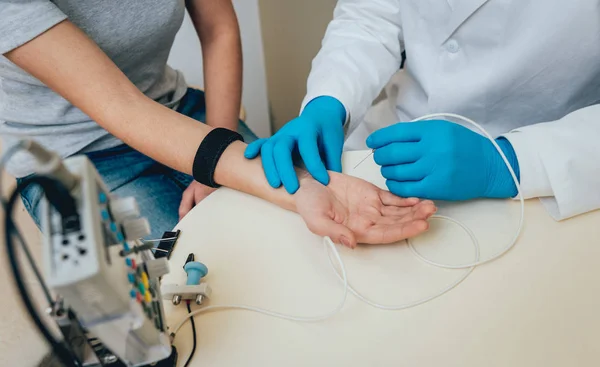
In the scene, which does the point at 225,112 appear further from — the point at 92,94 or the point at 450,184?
the point at 450,184

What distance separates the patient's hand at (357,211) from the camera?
640 mm

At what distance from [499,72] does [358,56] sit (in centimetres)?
28

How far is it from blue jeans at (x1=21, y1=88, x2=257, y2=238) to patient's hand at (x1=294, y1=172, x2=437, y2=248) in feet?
1.27

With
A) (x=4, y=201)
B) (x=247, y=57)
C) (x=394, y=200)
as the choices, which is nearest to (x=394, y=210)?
(x=394, y=200)

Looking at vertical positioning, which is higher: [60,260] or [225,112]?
[60,260]

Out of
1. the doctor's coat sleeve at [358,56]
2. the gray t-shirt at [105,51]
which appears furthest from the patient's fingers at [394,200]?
the gray t-shirt at [105,51]

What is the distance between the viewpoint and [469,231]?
671mm

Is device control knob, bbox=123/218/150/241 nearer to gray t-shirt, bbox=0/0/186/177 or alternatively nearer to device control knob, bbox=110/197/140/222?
device control knob, bbox=110/197/140/222

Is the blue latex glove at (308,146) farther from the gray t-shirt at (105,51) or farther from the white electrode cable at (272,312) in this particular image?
the gray t-shirt at (105,51)

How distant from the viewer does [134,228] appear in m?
0.46

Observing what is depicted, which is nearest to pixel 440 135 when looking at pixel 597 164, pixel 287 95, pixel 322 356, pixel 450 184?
pixel 450 184

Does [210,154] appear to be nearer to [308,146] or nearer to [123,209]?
[308,146]

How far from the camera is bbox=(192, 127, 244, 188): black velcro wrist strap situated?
2.62ft

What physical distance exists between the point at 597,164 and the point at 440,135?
23 centimetres
